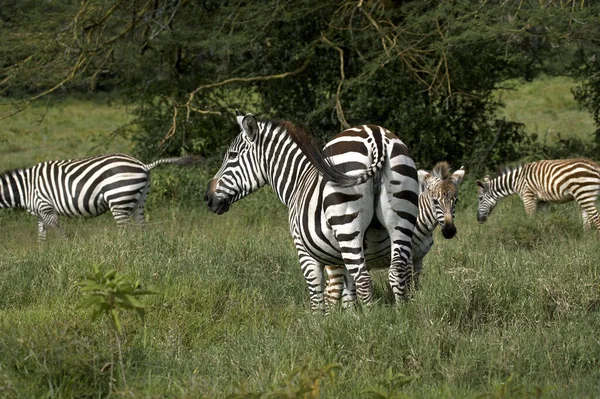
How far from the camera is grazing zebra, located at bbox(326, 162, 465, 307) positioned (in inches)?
244

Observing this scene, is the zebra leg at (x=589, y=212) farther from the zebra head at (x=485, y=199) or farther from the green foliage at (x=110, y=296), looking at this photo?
the green foliage at (x=110, y=296)

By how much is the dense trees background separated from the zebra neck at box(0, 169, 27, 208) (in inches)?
82.1

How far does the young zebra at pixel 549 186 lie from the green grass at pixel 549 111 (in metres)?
5.39

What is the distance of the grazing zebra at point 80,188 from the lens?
10320mm

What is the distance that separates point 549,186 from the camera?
1148cm

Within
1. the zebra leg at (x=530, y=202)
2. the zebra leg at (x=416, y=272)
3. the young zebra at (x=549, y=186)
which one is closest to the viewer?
the zebra leg at (x=416, y=272)

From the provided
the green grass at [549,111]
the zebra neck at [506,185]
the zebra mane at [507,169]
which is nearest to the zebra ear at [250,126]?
the zebra neck at [506,185]

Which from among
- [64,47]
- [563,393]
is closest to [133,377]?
[563,393]

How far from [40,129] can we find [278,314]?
19.5m

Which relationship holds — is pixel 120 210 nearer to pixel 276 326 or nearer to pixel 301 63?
pixel 276 326

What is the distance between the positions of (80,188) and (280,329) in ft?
18.5

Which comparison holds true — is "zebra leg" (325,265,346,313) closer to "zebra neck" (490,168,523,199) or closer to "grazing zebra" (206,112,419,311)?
"grazing zebra" (206,112,419,311)

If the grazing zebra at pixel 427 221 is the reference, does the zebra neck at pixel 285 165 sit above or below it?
above

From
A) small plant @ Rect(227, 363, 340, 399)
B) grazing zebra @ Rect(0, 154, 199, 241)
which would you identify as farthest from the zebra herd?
grazing zebra @ Rect(0, 154, 199, 241)
